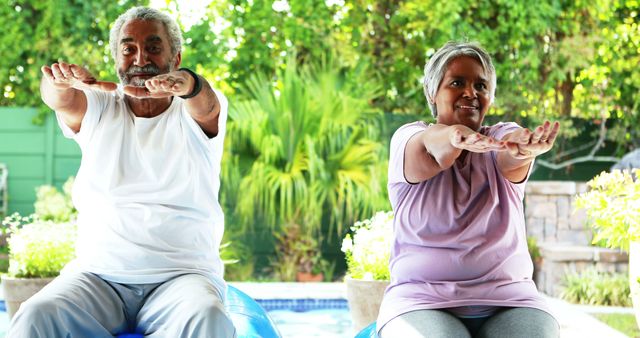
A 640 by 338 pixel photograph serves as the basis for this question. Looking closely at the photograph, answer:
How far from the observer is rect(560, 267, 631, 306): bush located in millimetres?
5988

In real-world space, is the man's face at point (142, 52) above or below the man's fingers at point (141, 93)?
above

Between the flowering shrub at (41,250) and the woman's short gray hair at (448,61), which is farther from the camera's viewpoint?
the flowering shrub at (41,250)

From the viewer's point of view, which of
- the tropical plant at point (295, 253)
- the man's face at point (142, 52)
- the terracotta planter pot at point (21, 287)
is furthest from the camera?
the tropical plant at point (295, 253)

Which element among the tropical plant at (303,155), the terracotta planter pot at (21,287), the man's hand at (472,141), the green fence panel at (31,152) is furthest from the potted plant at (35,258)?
the green fence panel at (31,152)

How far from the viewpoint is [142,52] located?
8.45 ft

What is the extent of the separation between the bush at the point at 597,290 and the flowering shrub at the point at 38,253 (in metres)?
3.66

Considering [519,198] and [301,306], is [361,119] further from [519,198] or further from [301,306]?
[519,198]

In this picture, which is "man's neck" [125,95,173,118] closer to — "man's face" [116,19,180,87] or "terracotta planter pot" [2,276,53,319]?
"man's face" [116,19,180,87]

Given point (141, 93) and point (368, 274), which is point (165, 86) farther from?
point (368, 274)

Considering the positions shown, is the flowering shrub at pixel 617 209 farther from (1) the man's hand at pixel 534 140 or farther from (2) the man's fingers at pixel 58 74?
(2) the man's fingers at pixel 58 74

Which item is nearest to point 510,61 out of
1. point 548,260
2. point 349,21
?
point 349,21

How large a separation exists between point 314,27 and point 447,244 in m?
5.87

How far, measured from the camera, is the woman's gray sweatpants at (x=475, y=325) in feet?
6.86

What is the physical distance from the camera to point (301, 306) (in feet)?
18.4
